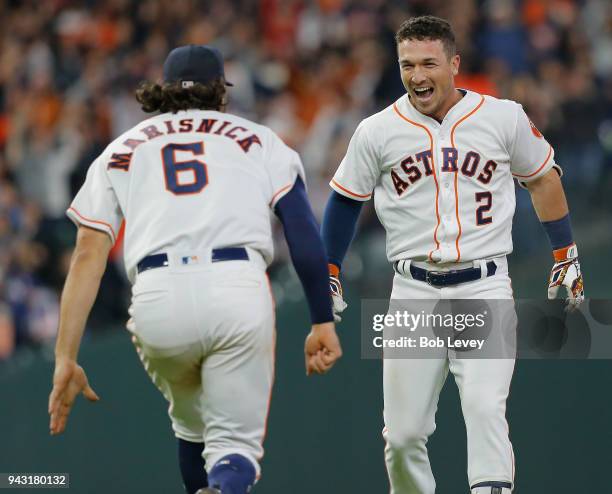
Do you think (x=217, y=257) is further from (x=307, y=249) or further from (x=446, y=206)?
(x=446, y=206)

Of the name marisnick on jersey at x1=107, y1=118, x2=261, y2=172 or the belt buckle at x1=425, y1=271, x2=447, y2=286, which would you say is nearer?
the name marisnick on jersey at x1=107, y1=118, x2=261, y2=172

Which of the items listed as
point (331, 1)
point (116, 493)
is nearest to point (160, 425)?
point (116, 493)

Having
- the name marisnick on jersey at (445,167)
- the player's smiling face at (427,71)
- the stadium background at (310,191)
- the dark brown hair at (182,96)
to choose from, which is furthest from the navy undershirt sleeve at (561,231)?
the dark brown hair at (182,96)

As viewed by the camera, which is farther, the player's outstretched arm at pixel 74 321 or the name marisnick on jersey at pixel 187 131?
the name marisnick on jersey at pixel 187 131

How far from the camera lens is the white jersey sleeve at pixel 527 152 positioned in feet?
18.1

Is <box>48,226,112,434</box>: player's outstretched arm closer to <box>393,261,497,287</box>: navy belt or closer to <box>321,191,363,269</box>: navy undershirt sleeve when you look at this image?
<box>321,191,363,269</box>: navy undershirt sleeve

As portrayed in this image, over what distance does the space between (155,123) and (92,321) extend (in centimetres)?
422

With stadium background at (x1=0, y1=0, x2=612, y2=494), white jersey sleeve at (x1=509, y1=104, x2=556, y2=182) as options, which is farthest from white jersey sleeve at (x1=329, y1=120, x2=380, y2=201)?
stadium background at (x1=0, y1=0, x2=612, y2=494)

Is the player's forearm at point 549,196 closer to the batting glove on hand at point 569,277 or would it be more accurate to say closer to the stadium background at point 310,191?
the batting glove on hand at point 569,277

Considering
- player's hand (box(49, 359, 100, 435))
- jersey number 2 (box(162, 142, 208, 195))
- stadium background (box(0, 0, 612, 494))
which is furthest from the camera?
stadium background (box(0, 0, 612, 494))

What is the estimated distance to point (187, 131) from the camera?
4805mm

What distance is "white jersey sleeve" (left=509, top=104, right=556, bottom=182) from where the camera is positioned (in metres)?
5.52

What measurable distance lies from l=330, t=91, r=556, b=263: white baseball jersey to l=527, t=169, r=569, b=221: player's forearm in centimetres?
9

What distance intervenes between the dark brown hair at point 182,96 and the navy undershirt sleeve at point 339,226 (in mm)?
1026
